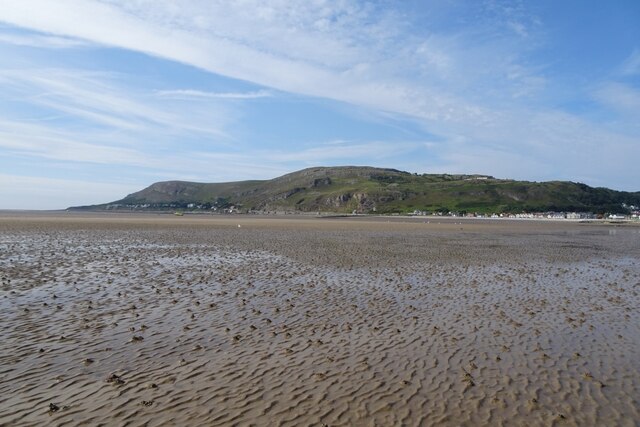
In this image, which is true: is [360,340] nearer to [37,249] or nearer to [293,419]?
[293,419]

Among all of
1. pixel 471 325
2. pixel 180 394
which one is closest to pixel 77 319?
pixel 180 394

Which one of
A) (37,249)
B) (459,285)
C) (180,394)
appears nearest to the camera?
(180,394)

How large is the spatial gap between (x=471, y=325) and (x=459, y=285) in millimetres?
8001

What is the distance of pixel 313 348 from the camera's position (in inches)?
500

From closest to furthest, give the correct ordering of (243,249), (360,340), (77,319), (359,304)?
(360,340) → (77,319) → (359,304) → (243,249)

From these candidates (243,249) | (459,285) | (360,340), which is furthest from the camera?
(243,249)

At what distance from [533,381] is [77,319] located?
14687 mm

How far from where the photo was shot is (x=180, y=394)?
30.8ft

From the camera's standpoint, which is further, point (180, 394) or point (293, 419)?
point (180, 394)

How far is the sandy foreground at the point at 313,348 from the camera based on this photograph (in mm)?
8891

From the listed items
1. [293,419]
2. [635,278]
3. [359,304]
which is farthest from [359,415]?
[635,278]

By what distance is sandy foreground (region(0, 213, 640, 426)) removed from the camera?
8891mm

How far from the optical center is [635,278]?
26641 millimetres

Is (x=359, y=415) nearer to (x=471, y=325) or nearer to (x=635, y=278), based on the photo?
(x=471, y=325)
